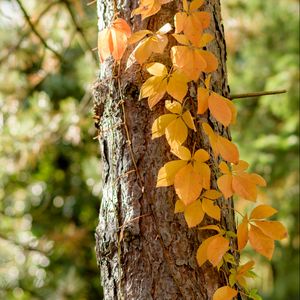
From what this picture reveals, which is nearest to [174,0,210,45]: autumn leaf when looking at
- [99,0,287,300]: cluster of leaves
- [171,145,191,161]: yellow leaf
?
[99,0,287,300]: cluster of leaves

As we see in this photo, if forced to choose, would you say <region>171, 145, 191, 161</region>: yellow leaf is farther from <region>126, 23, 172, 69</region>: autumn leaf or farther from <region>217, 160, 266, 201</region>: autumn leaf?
<region>126, 23, 172, 69</region>: autumn leaf

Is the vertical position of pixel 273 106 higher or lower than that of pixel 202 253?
lower

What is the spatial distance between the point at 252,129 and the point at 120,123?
12.9 ft

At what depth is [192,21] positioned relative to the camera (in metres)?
1.31

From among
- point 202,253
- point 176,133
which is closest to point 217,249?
point 202,253

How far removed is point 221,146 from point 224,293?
11.5 inches

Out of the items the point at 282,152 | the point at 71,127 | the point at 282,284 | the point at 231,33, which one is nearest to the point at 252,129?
the point at 282,152

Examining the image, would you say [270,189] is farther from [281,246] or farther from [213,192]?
[213,192]

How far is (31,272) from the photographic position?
5590 millimetres

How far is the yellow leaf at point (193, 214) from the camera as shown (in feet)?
4.17

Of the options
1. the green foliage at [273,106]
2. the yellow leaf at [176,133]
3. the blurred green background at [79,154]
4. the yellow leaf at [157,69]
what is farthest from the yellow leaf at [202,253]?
the green foliage at [273,106]

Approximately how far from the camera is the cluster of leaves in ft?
4.19

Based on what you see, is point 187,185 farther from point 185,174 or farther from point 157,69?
point 157,69

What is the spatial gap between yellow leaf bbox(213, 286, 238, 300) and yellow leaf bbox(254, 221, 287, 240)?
134mm
